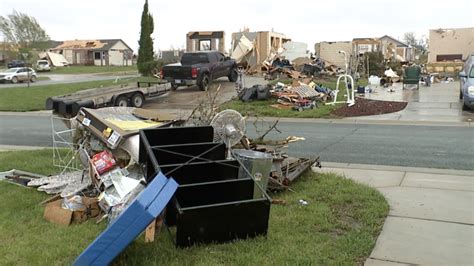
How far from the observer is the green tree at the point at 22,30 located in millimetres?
75312

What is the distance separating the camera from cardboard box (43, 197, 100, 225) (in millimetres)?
5035

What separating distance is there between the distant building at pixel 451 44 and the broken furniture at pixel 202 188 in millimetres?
53534

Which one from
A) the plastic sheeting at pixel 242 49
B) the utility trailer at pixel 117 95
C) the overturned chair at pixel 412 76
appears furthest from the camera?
the plastic sheeting at pixel 242 49

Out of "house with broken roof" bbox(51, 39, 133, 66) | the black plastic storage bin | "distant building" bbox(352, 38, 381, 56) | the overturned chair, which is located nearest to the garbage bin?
the black plastic storage bin

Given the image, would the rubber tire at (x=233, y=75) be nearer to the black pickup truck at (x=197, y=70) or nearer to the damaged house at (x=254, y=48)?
the black pickup truck at (x=197, y=70)

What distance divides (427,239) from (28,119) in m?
16.1

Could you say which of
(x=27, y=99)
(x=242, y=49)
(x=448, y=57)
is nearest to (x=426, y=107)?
(x=27, y=99)

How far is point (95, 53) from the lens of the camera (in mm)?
89688

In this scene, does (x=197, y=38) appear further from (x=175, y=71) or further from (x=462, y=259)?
(x=462, y=259)

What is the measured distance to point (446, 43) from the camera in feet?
177

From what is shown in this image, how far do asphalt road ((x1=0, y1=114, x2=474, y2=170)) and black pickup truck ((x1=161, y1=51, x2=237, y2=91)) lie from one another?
884cm

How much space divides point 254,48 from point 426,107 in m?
20.2

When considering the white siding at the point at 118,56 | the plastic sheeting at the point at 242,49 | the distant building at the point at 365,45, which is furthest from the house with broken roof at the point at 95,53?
the distant building at the point at 365,45

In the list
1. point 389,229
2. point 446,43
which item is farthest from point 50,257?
point 446,43
